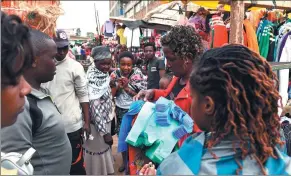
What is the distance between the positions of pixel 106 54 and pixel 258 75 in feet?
11.1

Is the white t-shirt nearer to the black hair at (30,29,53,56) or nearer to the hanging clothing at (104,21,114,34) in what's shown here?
the hanging clothing at (104,21,114,34)

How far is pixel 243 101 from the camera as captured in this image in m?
1.21

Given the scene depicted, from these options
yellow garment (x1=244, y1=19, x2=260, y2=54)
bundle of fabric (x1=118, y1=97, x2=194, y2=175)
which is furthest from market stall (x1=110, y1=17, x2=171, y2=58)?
bundle of fabric (x1=118, y1=97, x2=194, y2=175)

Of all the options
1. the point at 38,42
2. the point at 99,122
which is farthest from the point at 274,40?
the point at 38,42

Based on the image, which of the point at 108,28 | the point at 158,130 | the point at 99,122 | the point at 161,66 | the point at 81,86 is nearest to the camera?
the point at 158,130

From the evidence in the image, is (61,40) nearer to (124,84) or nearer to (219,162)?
(124,84)

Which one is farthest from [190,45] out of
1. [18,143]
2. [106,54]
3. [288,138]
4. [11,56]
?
[106,54]

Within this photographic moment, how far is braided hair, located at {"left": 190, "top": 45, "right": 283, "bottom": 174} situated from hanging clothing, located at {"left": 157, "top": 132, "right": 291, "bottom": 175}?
0.07ft

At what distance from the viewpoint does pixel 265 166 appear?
1.20m

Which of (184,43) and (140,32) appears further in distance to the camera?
(140,32)

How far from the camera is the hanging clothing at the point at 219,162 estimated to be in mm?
1186

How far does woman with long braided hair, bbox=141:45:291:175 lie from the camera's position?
1190 millimetres

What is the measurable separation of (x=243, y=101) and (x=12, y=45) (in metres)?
0.81

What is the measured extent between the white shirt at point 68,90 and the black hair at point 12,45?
2.16 m
